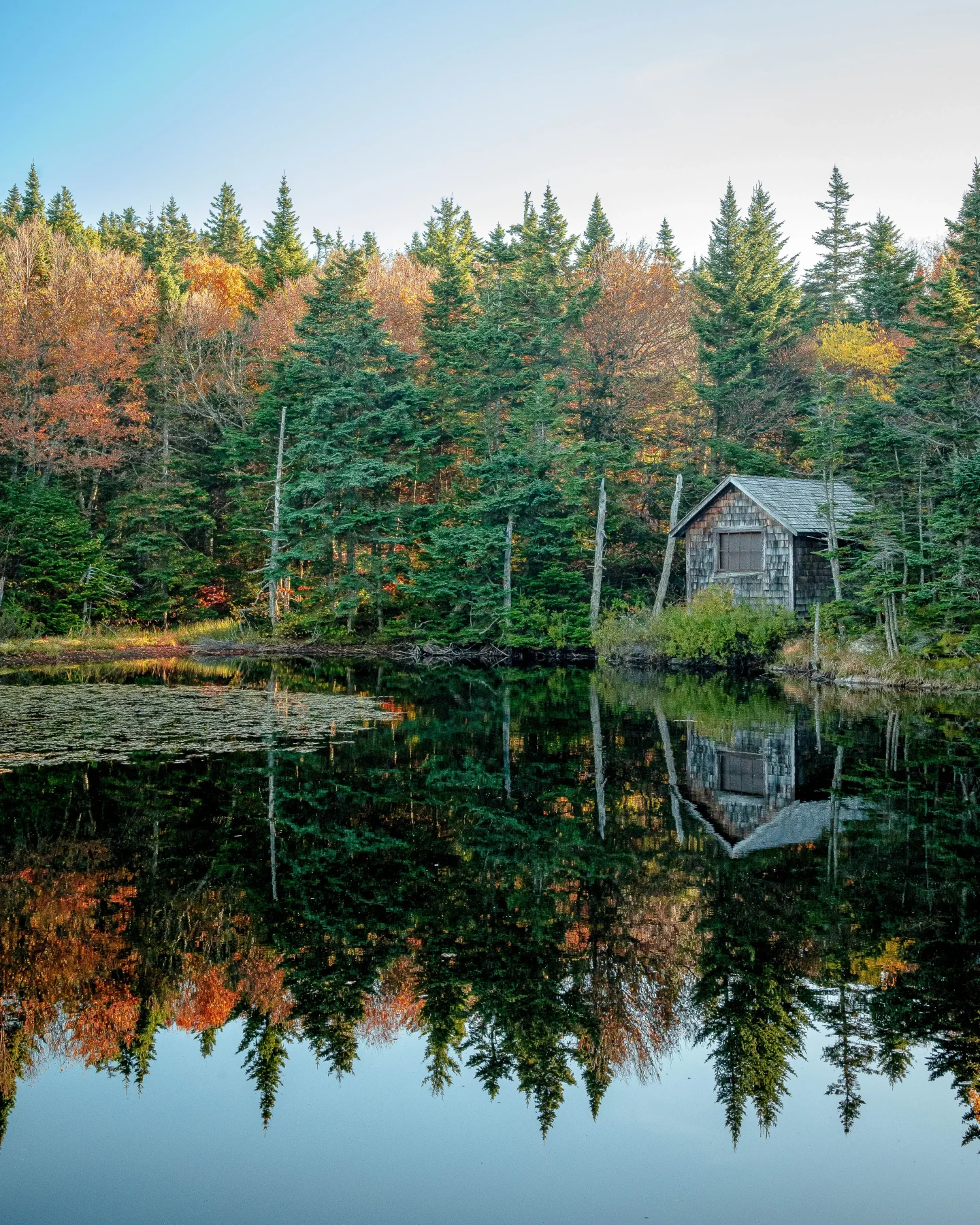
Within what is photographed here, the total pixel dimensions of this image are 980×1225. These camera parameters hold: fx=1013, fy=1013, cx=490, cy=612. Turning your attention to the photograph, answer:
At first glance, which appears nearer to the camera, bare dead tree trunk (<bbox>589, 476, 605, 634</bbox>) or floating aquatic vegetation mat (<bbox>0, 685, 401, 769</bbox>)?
floating aquatic vegetation mat (<bbox>0, 685, 401, 769</bbox>)

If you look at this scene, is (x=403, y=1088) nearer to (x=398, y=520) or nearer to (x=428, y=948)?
(x=428, y=948)

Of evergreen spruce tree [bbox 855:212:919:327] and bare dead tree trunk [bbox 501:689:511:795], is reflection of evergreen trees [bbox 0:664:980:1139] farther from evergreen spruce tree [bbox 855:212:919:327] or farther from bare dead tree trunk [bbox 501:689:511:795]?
evergreen spruce tree [bbox 855:212:919:327]

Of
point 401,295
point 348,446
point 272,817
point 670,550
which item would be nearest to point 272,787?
point 272,817

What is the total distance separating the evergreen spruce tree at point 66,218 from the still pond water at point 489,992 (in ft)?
161

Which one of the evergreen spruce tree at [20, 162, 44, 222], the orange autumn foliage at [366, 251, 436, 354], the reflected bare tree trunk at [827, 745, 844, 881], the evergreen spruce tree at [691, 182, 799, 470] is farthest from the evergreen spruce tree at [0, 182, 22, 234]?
the reflected bare tree trunk at [827, 745, 844, 881]

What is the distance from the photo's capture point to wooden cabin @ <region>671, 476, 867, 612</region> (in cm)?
3019

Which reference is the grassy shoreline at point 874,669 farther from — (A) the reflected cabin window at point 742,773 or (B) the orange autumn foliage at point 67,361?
(B) the orange autumn foliage at point 67,361

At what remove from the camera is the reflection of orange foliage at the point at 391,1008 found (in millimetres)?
5438

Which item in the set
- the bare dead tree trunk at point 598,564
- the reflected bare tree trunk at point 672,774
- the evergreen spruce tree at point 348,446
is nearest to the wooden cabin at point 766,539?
the bare dead tree trunk at point 598,564

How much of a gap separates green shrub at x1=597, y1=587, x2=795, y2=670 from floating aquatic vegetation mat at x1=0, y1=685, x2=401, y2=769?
12.3 metres

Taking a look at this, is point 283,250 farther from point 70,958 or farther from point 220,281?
point 70,958

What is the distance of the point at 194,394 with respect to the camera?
3984cm

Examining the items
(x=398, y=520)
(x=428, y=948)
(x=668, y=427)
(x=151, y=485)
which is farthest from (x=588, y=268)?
(x=428, y=948)

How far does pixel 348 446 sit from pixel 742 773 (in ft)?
82.5
